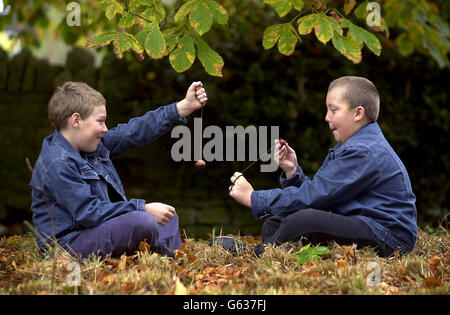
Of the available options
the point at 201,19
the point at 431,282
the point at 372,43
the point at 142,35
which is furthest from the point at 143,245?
the point at 372,43

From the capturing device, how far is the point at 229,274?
2.74 m

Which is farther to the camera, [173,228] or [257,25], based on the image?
[257,25]

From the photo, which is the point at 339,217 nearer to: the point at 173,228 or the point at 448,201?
the point at 173,228

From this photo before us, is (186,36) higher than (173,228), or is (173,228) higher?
(186,36)

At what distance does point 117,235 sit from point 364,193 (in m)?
1.36

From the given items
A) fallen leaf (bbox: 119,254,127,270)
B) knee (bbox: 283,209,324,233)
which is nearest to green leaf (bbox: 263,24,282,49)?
knee (bbox: 283,209,324,233)

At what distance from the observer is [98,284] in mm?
2422

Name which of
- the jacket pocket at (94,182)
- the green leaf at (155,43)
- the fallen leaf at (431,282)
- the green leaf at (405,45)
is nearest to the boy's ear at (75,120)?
the jacket pocket at (94,182)

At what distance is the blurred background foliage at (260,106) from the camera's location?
19.5ft

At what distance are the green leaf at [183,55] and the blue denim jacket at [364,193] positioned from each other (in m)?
0.86

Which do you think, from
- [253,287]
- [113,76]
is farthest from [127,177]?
[253,287]

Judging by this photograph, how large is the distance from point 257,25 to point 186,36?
3.12 meters

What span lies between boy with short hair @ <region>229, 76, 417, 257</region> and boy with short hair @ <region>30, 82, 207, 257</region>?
626 millimetres

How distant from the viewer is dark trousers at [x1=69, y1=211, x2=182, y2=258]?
284cm
